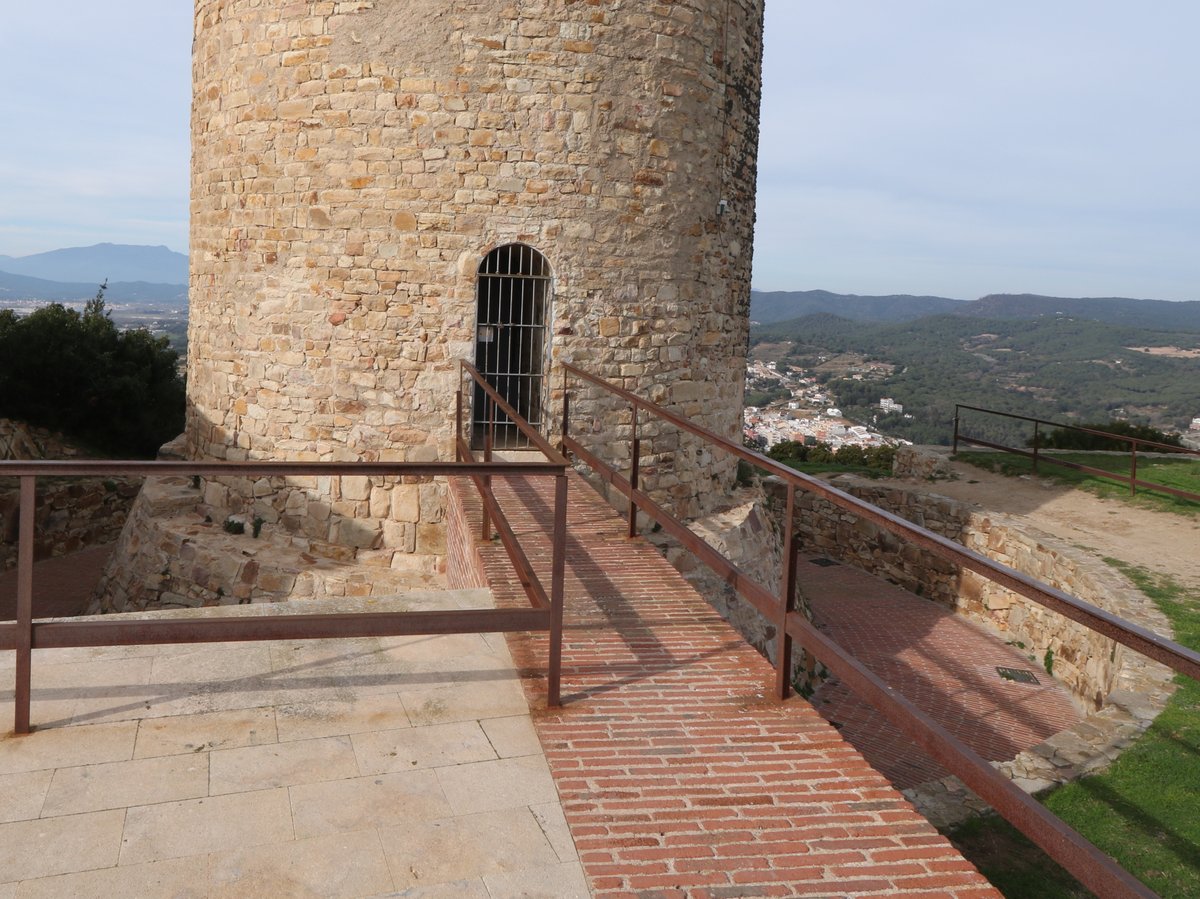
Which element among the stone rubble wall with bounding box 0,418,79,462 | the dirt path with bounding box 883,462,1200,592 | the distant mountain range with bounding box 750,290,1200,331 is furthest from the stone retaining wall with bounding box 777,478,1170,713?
the distant mountain range with bounding box 750,290,1200,331

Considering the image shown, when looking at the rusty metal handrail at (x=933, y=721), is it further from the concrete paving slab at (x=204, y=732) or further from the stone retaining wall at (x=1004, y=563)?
the stone retaining wall at (x=1004, y=563)

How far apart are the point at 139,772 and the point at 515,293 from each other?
6.33 m

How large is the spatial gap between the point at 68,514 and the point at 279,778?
11472mm

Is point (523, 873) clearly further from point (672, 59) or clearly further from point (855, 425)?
point (855, 425)

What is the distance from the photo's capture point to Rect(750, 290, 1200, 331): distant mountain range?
435 feet

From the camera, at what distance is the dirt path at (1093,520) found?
1130 centimetres

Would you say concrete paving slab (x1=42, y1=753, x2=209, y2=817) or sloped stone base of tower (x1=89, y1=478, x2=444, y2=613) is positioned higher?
concrete paving slab (x1=42, y1=753, x2=209, y2=817)

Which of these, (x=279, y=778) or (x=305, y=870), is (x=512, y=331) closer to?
(x=279, y=778)

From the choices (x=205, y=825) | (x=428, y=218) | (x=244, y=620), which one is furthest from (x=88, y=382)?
(x=205, y=825)

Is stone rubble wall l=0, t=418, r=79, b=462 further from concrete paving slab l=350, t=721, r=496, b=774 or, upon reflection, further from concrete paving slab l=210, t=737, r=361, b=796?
concrete paving slab l=350, t=721, r=496, b=774

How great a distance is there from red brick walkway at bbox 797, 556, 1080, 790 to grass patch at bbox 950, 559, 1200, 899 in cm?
182

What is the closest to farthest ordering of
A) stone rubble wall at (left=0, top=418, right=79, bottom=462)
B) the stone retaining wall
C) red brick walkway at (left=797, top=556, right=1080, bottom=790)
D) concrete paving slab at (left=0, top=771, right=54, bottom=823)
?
concrete paving slab at (left=0, top=771, right=54, bottom=823)
red brick walkway at (left=797, top=556, right=1080, bottom=790)
the stone retaining wall
stone rubble wall at (left=0, top=418, right=79, bottom=462)

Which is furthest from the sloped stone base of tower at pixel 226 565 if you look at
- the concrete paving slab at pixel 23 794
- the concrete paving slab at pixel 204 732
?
the concrete paving slab at pixel 23 794

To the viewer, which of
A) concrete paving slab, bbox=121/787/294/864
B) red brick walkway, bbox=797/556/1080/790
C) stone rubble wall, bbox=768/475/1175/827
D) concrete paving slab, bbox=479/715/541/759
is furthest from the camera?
red brick walkway, bbox=797/556/1080/790
